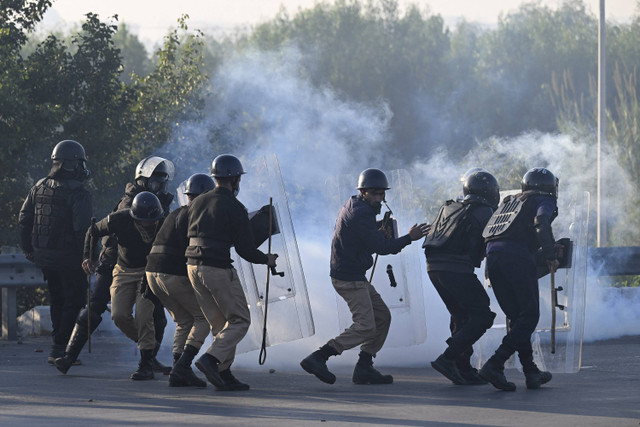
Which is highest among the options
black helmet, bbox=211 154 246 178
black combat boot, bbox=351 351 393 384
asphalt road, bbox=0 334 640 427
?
black helmet, bbox=211 154 246 178

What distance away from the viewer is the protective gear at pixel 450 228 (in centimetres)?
907

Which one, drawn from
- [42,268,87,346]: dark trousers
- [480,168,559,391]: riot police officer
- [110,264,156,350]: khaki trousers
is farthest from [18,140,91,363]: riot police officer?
[480,168,559,391]: riot police officer

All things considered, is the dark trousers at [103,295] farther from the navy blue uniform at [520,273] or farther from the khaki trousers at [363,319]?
the navy blue uniform at [520,273]

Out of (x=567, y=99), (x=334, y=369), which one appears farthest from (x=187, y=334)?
(x=567, y=99)

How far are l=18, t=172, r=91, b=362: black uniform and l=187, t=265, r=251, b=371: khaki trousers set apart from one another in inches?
85.7

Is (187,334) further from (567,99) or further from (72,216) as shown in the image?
(567,99)

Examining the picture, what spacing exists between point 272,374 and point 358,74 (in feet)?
191

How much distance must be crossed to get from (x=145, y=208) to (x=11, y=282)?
4162 millimetres

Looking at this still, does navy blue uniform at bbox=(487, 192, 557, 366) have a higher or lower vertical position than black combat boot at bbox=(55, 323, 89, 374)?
higher

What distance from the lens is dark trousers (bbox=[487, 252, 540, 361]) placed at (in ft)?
28.8

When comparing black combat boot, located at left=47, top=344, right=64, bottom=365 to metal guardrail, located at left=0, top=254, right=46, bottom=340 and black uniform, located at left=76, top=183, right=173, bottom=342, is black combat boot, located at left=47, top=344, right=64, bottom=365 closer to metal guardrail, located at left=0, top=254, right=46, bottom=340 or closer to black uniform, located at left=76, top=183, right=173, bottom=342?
black uniform, located at left=76, top=183, right=173, bottom=342

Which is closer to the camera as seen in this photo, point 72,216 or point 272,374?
point 272,374

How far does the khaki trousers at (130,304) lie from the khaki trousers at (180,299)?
330 millimetres

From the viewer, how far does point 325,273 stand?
37.0 feet
